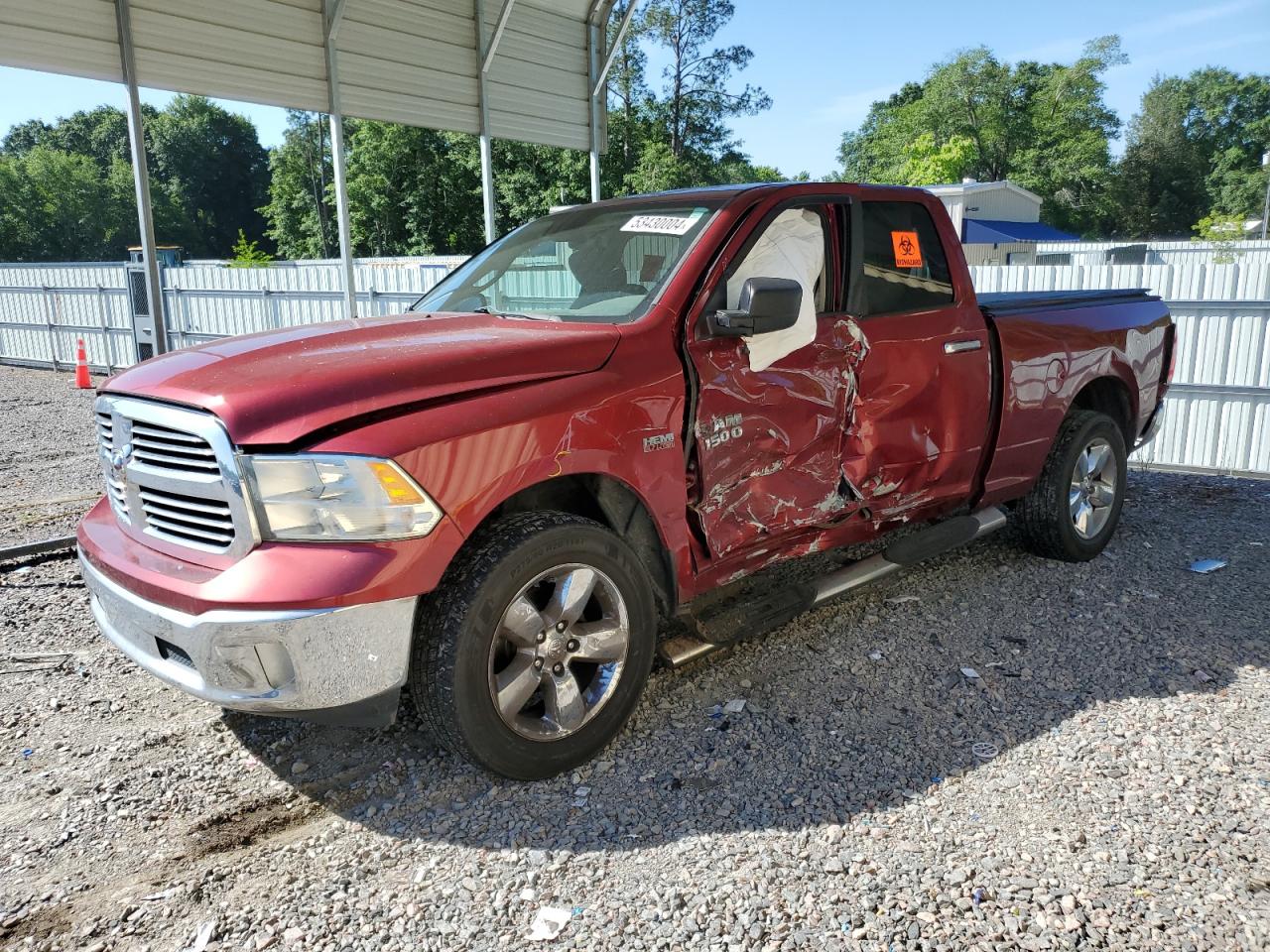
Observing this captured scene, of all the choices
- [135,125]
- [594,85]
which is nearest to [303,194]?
[594,85]

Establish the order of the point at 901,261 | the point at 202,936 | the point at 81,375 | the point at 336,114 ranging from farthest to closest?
the point at 81,375 < the point at 336,114 < the point at 901,261 < the point at 202,936

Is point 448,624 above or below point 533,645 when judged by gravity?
above

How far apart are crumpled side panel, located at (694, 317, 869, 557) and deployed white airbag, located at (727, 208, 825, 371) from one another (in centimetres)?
6

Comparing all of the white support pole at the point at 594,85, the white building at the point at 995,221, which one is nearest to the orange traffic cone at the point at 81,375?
the white support pole at the point at 594,85

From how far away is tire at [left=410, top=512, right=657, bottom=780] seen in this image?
2.91m

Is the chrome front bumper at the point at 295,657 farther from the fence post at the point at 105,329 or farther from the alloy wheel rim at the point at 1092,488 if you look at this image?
the fence post at the point at 105,329

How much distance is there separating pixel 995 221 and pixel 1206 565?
50.2 m

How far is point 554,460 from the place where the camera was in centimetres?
308

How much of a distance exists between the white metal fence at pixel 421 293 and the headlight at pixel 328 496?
8909 millimetres

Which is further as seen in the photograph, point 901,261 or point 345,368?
point 901,261

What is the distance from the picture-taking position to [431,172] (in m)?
58.0

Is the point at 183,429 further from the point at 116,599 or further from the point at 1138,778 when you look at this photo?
the point at 1138,778

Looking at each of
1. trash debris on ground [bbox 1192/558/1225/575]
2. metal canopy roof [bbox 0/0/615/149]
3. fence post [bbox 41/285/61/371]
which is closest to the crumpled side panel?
trash debris on ground [bbox 1192/558/1225/575]

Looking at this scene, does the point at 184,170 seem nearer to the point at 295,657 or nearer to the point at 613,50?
the point at 613,50
